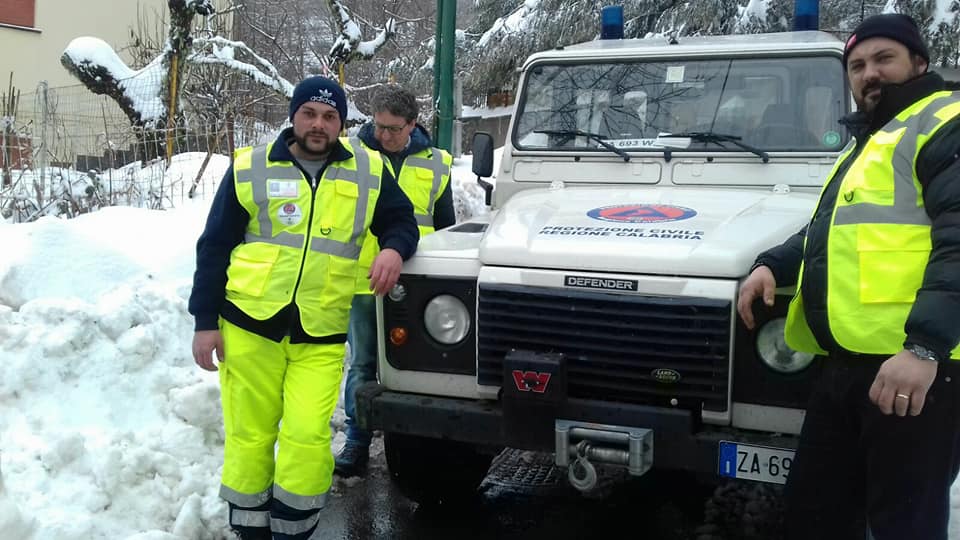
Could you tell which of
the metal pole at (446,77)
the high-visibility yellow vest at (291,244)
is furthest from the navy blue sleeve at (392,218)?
the metal pole at (446,77)

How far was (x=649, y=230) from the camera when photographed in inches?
128

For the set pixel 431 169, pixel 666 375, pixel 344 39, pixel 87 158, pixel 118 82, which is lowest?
pixel 666 375

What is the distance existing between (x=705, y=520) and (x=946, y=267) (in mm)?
2270

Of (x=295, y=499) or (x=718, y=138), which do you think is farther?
(x=718, y=138)

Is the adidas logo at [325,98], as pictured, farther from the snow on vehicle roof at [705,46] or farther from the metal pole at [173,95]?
the metal pole at [173,95]

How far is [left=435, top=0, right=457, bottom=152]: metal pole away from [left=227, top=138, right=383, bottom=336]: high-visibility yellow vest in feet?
14.0

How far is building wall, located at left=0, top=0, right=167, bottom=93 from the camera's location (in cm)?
2089

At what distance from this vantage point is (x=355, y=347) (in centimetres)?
428

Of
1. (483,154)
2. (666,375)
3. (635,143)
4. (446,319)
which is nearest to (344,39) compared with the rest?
(483,154)

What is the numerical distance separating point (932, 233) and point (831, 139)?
1.93 metres

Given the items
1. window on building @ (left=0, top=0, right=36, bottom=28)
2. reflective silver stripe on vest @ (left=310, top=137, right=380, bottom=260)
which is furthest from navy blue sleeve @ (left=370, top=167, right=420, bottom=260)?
window on building @ (left=0, top=0, right=36, bottom=28)

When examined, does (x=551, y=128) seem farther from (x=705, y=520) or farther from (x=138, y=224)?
(x=138, y=224)

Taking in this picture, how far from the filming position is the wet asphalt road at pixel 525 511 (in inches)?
152

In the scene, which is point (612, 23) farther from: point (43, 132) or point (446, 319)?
point (43, 132)
